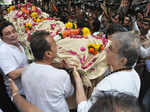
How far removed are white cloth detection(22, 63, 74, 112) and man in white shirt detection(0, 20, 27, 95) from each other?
1.32ft

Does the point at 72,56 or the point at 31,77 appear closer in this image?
the point at 31,77

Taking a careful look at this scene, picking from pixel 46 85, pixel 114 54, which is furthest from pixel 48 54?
pixel 114 54

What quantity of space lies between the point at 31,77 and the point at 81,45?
2.75 feet

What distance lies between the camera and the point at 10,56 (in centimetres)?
154

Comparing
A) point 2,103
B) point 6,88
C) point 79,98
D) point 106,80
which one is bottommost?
point 2,103

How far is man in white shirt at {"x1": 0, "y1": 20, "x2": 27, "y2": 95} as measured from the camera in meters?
1.50

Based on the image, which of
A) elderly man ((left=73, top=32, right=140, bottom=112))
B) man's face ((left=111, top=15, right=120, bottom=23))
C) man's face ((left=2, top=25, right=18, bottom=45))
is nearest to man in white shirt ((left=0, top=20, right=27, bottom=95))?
man's face ((left=2, top=25, right=18, bottom=45))

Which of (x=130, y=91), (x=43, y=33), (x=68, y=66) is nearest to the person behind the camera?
(x=130, y=91)

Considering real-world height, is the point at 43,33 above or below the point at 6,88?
above

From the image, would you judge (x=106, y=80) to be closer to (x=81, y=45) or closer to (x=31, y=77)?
(x=31, y=77)

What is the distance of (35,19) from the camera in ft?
10.5

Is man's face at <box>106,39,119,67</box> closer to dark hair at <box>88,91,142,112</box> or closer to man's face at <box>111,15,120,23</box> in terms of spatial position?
dark hair at <box>88,91,142,112</box>

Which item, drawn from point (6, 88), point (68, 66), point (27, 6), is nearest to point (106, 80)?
point (68, 66)

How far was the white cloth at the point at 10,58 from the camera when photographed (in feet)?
4.92
